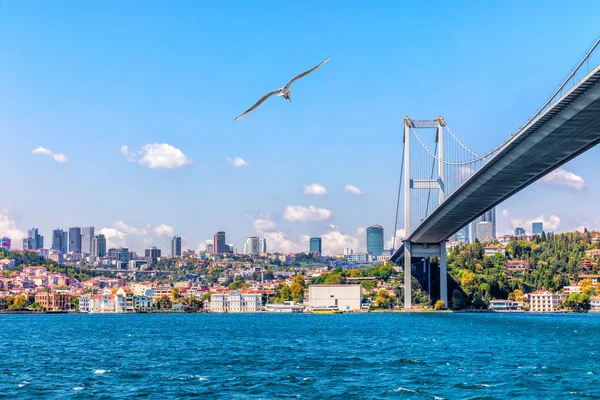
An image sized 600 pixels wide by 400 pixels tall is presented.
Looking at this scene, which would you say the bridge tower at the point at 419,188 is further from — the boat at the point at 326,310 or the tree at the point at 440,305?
the boat at the point at 326,310

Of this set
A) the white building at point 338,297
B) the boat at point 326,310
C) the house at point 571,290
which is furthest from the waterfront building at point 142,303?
the house at point 571,290

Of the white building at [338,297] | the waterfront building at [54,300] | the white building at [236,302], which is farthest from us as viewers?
the waterfront building at [54,300]

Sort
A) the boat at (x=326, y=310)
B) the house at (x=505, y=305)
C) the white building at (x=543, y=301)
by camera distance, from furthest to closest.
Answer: the white building at (x=543, y=301) < the boat at (x=326, y=310) < the house at (x=505, y=305)

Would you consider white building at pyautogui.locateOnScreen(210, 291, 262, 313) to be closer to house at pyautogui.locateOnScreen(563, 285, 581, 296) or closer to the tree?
the tree

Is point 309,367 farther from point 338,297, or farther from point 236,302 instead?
point 236,302

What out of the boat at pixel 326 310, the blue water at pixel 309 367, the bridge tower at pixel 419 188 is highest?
the bridge tower at pixel 419 188

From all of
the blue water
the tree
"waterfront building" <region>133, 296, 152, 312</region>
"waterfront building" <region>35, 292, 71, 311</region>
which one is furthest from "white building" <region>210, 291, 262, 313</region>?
the blue water

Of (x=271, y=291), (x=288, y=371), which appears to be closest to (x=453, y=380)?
(x=288, y=371)
